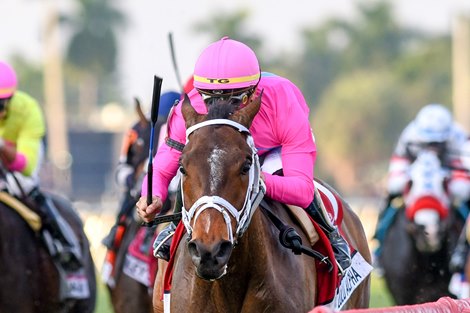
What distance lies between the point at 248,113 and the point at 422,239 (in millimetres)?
7014

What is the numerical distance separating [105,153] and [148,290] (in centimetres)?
5448

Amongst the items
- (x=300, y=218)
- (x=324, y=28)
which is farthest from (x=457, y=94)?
(x=300, y=218)

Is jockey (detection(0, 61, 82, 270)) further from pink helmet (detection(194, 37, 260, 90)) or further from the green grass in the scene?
the green grass

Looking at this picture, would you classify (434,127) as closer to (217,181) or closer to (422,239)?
(422,239)

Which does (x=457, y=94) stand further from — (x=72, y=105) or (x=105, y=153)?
(x=72, y=105)

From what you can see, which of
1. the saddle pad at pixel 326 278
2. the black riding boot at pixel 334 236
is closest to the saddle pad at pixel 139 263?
the saddle pad at pixel 326 278

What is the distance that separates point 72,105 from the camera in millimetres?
103688

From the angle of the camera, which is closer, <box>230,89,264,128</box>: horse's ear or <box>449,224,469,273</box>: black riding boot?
<box>230,89,264,128</box>: horse's ear

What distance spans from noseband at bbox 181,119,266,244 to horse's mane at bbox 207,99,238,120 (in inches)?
2.4

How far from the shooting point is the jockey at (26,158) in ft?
33.4

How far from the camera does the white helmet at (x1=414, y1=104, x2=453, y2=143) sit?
13.0m

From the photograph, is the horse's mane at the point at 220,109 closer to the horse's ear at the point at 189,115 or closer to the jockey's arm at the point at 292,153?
the horse's ear at the point at 189,115

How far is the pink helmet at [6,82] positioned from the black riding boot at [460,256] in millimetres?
4839

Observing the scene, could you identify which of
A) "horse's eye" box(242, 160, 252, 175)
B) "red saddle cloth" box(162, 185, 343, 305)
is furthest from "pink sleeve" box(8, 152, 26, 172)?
"horse's eye" box(242, 160, 252, 175)
